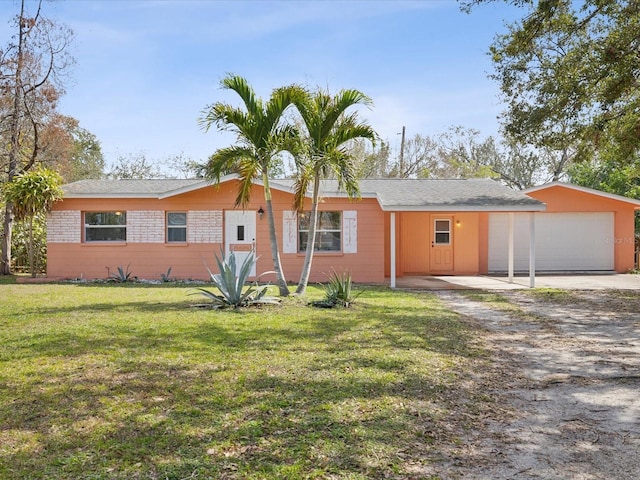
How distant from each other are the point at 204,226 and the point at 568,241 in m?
13.2

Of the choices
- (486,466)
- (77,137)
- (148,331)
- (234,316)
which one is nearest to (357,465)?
(486,466)

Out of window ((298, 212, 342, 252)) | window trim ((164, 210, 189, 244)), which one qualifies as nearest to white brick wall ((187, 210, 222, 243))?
window trim ((164, 210, 189, 244))

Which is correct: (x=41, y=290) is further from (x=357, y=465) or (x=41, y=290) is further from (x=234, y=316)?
(x=357, y=465)

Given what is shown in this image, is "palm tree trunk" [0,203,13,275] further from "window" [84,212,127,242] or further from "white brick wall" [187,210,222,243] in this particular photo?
"white brick wall" [187,210,222,243]

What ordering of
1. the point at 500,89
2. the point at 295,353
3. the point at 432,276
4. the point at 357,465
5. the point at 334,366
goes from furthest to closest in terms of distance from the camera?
the point at 432,276
the point at 500,89
the point at 295,353
the point at 334,366
the point at 357,465

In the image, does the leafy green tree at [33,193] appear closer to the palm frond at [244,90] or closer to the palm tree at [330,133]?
the palm frond at [244,90]

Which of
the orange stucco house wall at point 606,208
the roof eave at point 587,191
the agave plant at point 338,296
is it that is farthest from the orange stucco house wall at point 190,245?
the orange stucco house wall at point 606,208

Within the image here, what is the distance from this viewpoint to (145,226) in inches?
634

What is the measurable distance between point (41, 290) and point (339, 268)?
794cm

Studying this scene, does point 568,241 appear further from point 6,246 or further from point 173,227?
point 6,246

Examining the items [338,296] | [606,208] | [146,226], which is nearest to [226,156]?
[338,296]

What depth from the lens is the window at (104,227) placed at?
1628 cm

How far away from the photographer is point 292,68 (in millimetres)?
18719

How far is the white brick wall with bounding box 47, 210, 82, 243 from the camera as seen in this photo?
1614 cm
